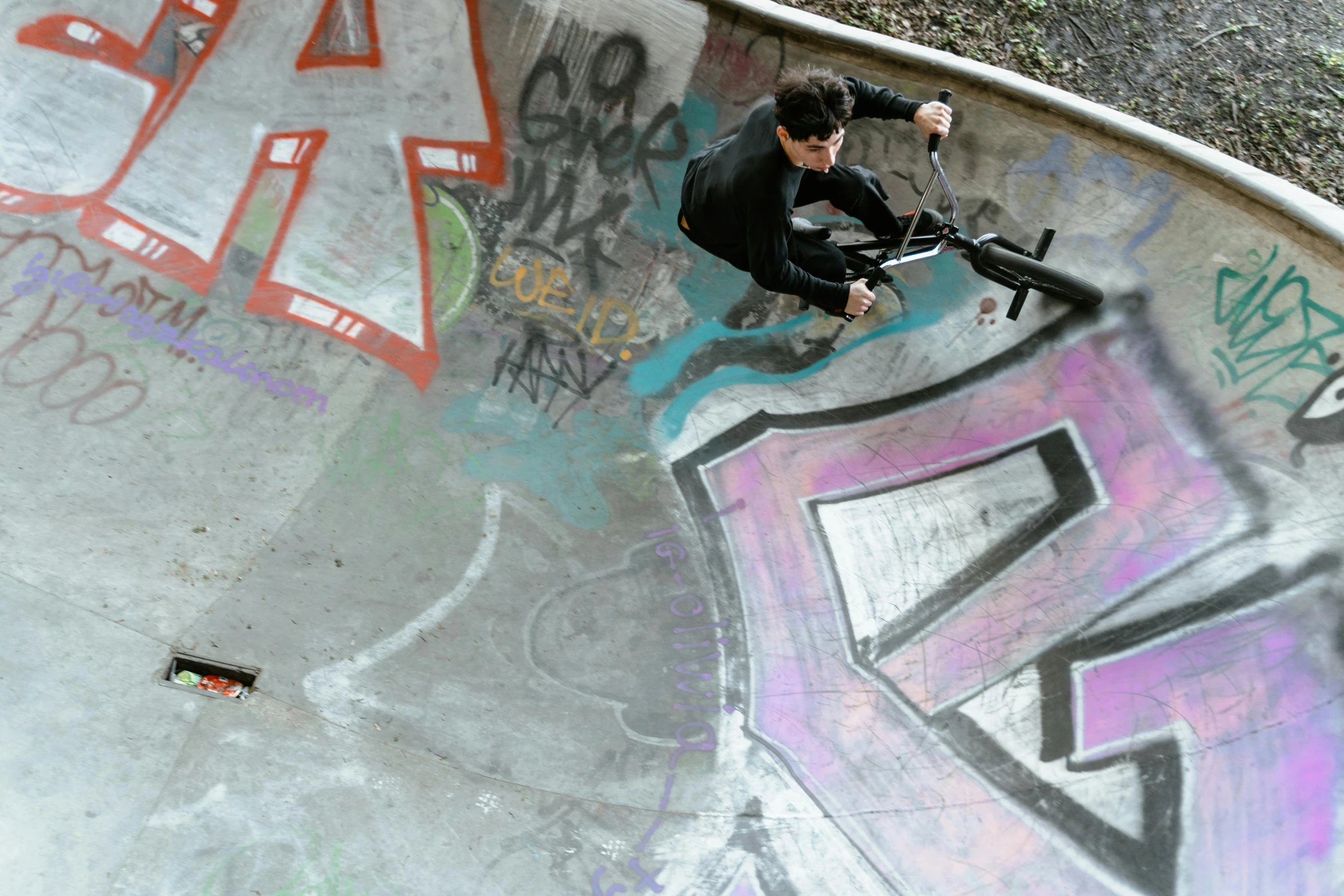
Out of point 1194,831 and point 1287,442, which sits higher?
point 1287,442

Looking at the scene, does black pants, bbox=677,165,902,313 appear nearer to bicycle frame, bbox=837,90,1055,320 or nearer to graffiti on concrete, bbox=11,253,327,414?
bicycle frame, bbox=837,90,1055,320

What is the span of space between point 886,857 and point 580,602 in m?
2.46

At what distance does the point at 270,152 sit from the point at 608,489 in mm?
3666

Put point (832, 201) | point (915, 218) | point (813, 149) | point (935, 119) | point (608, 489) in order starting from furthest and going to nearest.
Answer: point (608, 489), point (832, 201), point (915, 218), point (935, 119), point (813, 149)

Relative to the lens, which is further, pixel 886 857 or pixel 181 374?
pixel 181 374

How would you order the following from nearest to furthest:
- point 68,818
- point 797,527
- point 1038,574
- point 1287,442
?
point 1287,442, point 68,818, point 1038,574, point 797,527

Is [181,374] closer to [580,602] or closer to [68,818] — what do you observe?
Answer: [68,818]

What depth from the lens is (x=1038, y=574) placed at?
486 cm

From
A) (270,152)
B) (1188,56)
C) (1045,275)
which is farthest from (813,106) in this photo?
(270,152)

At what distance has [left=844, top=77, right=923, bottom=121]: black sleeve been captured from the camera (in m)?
3.89

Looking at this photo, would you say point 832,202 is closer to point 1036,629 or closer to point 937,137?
point 937,137

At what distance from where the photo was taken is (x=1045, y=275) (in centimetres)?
443

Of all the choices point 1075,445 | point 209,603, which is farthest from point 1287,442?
point 209,603

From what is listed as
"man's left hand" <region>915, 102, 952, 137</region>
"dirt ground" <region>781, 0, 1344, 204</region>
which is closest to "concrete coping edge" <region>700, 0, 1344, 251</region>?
"dirt ground" <region>781, 0, 1344, 204</region>
